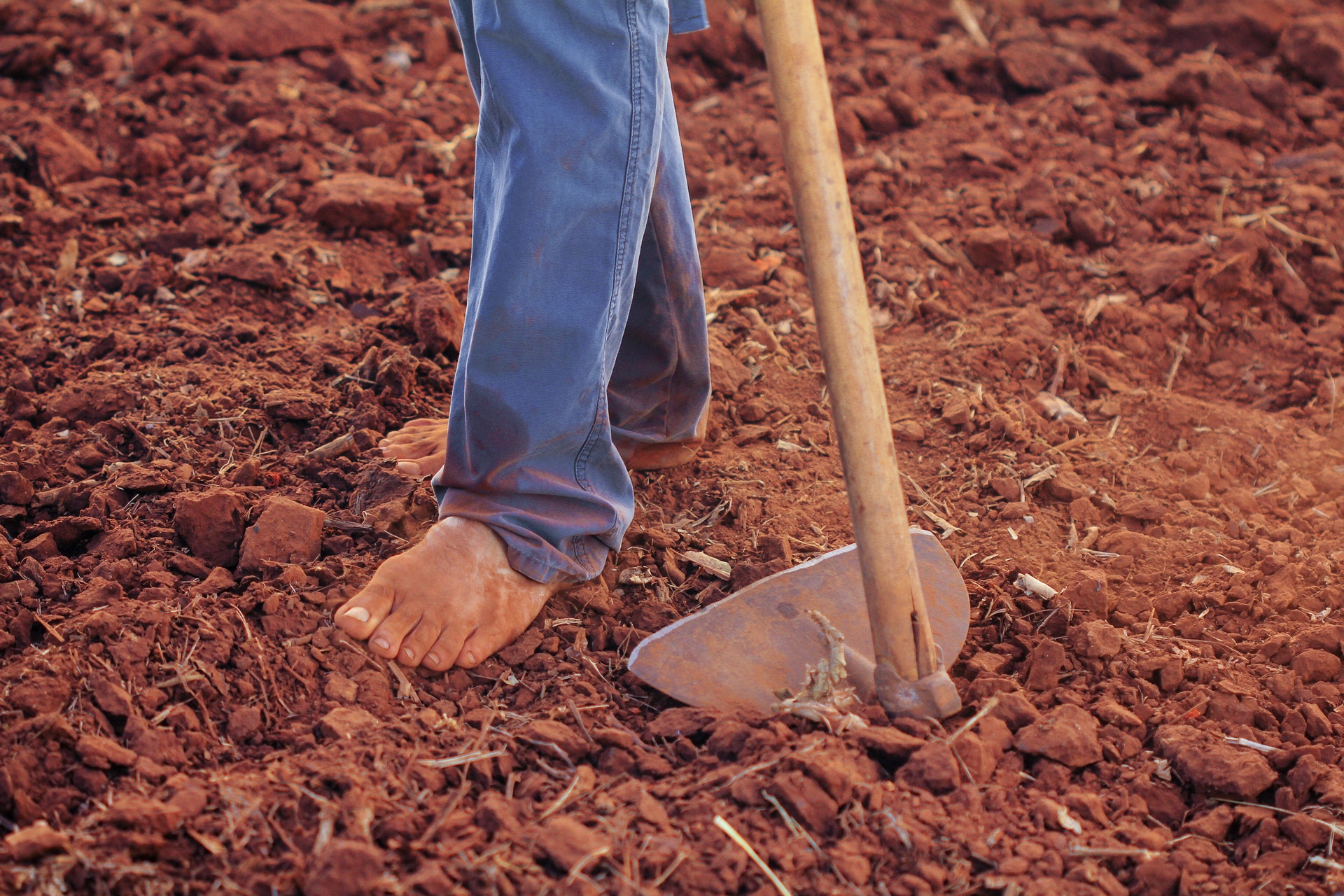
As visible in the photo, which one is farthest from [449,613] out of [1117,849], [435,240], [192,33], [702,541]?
[192,33]

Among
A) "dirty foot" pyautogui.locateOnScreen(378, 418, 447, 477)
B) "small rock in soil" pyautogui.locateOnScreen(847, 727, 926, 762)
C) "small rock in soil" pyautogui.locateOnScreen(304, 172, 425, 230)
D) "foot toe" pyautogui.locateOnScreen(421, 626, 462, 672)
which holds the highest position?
"small rock in soil" pyautogui.locateOnScreen(304, 172, 425, 230)

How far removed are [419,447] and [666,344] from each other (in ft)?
1.96

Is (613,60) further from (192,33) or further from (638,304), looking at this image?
(192,33)

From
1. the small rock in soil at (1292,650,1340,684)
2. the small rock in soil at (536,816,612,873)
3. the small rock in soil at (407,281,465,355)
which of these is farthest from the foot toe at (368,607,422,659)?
the small rock in soil at (1292,650,1340,684)

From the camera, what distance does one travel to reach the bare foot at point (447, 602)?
1.89m

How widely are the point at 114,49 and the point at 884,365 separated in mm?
3502

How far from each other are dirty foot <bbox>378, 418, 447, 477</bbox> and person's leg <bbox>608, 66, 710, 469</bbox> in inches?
15.4

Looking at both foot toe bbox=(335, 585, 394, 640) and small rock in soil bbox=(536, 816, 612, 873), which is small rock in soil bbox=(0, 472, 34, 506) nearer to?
foot toe bbox=(335, 585, 394, 640)

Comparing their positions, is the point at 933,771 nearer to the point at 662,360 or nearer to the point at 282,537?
the point at 662,360

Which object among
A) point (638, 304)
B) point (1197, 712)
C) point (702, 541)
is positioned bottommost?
point (1197, 712)

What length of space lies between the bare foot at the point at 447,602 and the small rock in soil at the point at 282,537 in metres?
0.21

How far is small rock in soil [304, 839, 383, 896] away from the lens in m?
1.37

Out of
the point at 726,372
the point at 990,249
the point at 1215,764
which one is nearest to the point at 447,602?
the point at 726,372

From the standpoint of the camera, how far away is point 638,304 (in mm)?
2309
